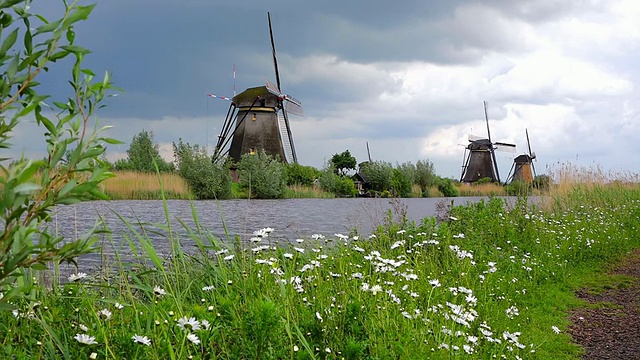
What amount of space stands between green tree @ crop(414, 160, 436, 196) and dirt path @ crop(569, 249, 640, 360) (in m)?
36.6

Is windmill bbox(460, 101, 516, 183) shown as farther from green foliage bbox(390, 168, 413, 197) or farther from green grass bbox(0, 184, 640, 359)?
green grass bbox(0, 184, 640, 359)

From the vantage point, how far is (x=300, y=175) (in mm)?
36156

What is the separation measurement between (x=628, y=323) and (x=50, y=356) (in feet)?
20.9

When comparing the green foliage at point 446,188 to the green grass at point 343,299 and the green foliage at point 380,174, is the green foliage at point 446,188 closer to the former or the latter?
the green foliage at point 380,174

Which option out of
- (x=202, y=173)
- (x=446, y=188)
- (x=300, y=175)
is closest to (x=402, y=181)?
(x=446, y=188)

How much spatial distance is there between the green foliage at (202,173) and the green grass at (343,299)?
19.8 m

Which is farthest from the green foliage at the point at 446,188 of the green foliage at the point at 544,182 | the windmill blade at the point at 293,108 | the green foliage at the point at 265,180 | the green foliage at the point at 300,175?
the green foliage at the point at 544,182

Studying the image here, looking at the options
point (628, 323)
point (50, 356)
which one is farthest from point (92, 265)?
point (628, 323)

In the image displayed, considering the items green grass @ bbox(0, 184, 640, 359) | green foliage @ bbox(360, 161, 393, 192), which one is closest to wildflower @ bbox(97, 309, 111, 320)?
green grass @ bbox(0, 184, 640, 359)

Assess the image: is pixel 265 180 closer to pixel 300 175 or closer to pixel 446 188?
pixel 300 175

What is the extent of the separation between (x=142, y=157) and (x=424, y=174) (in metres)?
22.6

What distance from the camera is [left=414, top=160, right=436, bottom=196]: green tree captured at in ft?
149

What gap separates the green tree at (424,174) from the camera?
4547 centimetres

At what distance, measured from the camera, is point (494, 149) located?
5784 cm
